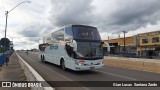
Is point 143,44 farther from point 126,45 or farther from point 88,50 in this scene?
point 88,50

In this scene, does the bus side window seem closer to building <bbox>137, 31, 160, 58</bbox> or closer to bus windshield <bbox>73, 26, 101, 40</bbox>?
bus windshield <bbox>73, 26, 101, 40</bbox>

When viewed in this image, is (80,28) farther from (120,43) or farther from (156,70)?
(120,43)

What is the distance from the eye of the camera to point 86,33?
16.0m

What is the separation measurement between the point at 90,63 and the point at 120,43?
6312 centimetres

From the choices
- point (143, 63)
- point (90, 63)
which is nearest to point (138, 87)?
point (90, 63)

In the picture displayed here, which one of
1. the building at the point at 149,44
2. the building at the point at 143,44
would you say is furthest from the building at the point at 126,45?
the building at the point at 149,44

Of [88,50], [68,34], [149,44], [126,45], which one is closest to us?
[88,50]

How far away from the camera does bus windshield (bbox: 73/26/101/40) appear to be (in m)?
15.7

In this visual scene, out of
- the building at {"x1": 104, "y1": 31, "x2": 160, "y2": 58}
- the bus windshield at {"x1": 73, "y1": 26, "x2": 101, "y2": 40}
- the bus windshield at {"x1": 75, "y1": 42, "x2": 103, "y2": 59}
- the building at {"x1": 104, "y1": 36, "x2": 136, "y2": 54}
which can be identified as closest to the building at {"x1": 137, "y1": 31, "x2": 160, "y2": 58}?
the building at {"x1": 104, "y1": 31, "x2": 160, "y2": 58}

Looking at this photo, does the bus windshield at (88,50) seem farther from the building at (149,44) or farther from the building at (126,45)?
the building at (126,45)

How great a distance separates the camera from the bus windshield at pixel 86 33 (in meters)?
15.7

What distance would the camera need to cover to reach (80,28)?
52.7ft

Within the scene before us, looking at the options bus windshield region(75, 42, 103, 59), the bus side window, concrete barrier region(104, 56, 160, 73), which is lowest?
concrete barrier region(104, 56, 160, 73)

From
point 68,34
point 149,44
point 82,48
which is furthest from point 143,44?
point 82,48
